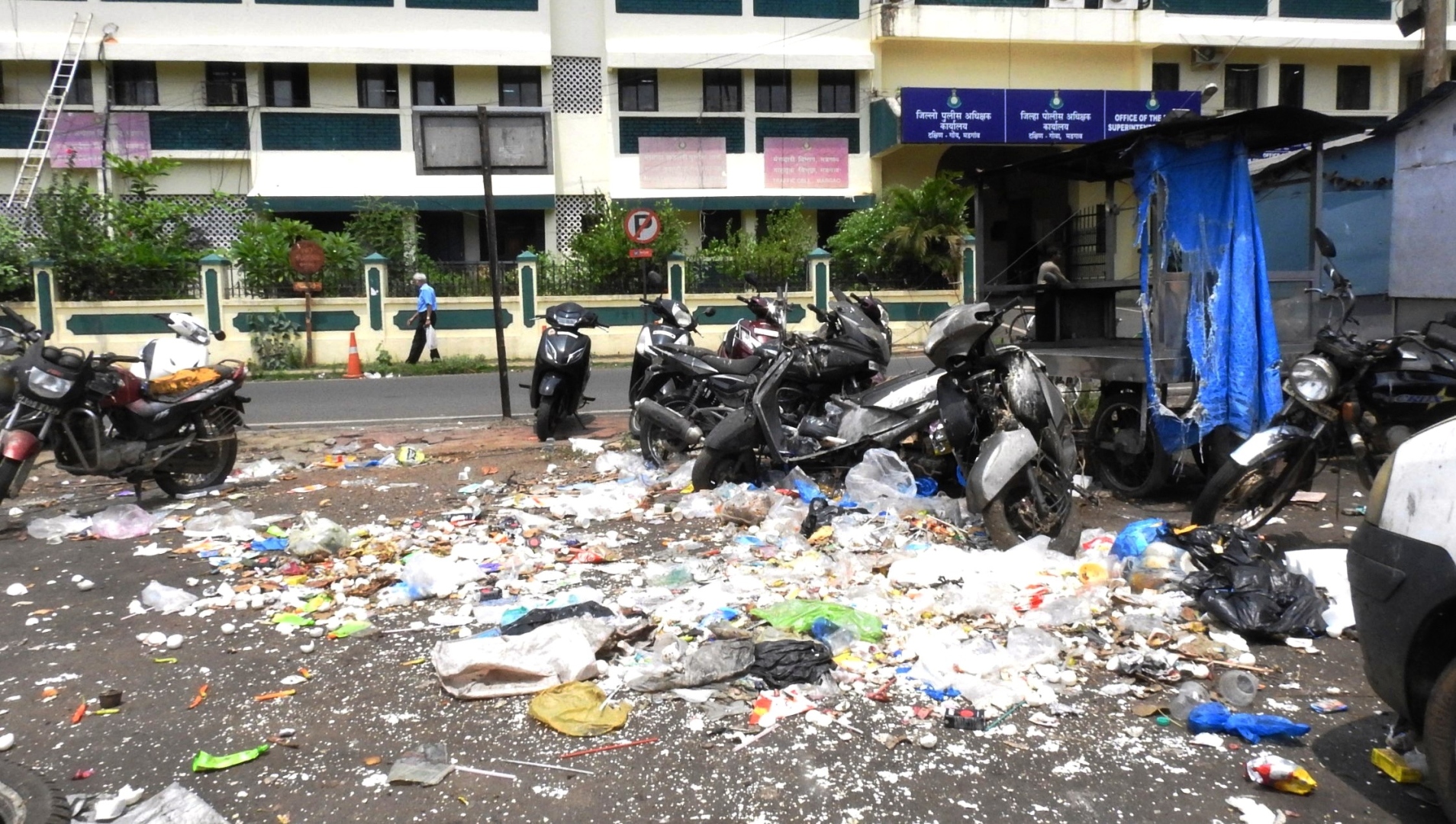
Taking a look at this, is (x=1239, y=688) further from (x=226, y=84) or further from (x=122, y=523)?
(x=226, y=84)

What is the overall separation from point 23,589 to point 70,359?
1890 millimetres

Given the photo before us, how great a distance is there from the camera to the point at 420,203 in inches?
971

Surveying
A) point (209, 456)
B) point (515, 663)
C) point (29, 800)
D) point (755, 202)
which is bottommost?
point (29, 800)

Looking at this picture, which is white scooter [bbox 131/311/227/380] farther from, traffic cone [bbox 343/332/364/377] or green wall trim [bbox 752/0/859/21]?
green wall trim [bbox 752/0/859/21]

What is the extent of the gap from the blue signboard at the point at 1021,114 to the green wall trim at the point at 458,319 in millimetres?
10490

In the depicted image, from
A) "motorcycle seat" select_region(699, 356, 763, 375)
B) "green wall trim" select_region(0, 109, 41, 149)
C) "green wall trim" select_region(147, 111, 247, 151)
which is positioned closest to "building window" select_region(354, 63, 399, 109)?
"green wall trim" select_region(147, 111, 247, 151)

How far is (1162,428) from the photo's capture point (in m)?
6.62

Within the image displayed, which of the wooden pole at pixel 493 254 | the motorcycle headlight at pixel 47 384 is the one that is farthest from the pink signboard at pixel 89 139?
the motorcycle headlight at pixel 47 384

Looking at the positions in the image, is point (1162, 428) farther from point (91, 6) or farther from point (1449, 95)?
point (91, 6)

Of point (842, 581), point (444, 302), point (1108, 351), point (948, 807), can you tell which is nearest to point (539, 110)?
point (444, 302)

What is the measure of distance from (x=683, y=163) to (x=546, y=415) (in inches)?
Answer: 679

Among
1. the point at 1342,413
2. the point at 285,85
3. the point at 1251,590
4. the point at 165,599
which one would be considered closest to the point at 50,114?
the point at 285,85

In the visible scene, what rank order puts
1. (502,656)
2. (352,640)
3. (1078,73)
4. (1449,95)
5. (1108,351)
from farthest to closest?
(1078,73), (1449,95), (1108,351), (352,640), (502,656)

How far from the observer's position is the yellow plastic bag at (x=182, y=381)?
23.9ft
